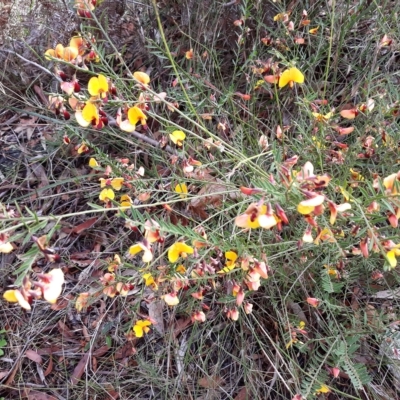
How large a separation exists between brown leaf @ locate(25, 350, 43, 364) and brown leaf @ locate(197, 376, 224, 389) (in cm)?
77

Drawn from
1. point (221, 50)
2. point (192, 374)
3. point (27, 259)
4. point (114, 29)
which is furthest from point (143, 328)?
point (114, 29)

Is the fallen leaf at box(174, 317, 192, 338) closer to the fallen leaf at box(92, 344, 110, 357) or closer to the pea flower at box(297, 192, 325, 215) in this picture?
the fallen leaf at box(92, 344, 110, 357)

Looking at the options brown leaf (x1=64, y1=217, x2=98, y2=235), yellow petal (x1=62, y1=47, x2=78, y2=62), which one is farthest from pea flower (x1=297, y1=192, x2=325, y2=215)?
brown leaf (x1=64, y1=217, x2=98, y2=235)

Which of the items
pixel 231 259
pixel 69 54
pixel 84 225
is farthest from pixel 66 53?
pixel 84 225

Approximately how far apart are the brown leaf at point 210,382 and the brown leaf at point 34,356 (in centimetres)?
77

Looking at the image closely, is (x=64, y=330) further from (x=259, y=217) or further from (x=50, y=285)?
(x=259, y=217)

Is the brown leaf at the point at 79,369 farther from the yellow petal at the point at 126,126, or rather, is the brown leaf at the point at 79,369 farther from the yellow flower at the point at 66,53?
the yellow flower at the point at 66,53

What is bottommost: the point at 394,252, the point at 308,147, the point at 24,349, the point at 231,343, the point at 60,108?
the point at 24,349

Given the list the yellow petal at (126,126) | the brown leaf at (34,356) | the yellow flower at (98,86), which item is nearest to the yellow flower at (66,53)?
the yellow flower at (98,86)

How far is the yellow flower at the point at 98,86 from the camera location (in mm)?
1095

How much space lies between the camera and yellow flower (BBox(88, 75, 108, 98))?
3.59 ft

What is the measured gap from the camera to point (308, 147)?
160 cm

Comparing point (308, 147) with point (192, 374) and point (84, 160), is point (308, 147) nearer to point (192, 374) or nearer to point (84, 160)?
point (192, 374)

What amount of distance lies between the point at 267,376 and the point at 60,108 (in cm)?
127
